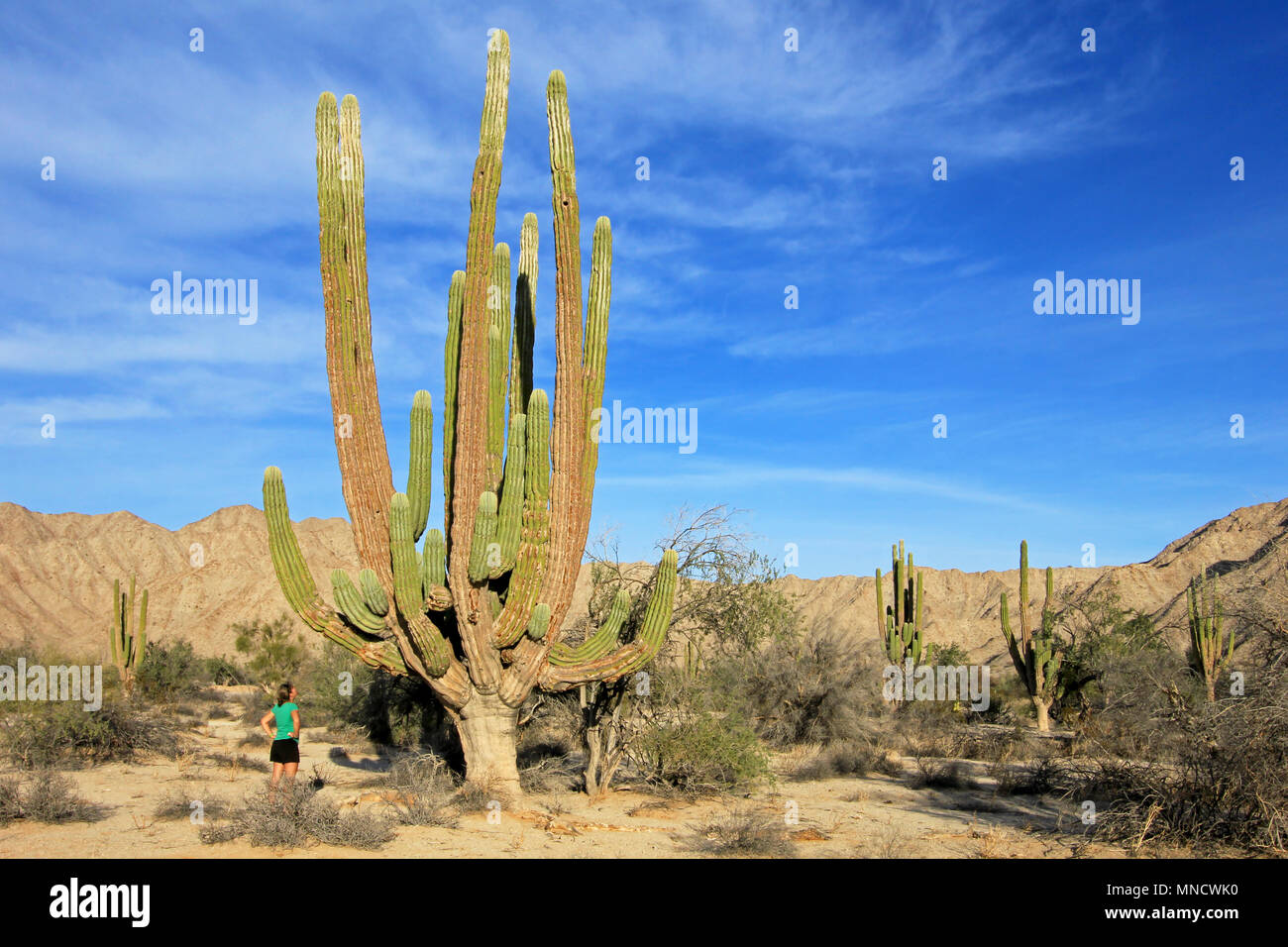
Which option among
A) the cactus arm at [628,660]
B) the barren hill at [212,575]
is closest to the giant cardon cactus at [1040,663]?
the cactus arm at [628,660]

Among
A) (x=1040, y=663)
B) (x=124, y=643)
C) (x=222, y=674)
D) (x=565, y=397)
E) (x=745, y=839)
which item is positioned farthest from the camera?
(x=222, y=674)

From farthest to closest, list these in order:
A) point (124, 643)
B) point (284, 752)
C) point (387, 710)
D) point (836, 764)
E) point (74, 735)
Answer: point (124, 643), point (387, 710), point (836, 764), point (74, 735), point (284, 752)

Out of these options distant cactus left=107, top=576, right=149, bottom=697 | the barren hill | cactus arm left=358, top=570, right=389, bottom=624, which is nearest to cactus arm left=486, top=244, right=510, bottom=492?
cactus arm left=358, top=570, right=389, bottom=624

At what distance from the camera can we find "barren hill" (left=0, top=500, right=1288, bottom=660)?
43.3 meters

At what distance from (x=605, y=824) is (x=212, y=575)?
4511 cm

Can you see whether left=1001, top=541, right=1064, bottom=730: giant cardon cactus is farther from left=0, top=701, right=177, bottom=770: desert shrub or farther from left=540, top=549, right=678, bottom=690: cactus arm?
left=0, top=701, right=177, bottom=770: desert shrub

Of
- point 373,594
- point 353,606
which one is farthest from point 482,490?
point 353,606

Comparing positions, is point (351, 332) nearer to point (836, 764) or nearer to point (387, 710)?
point (387, 710)

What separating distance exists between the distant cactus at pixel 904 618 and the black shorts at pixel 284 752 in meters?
16.1

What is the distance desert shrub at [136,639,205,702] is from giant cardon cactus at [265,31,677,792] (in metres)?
14.7

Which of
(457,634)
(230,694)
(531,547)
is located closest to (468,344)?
(531,547)

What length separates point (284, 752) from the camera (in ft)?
31.8

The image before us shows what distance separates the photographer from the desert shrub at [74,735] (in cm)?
1270

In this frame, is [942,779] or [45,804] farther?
[942,779]
